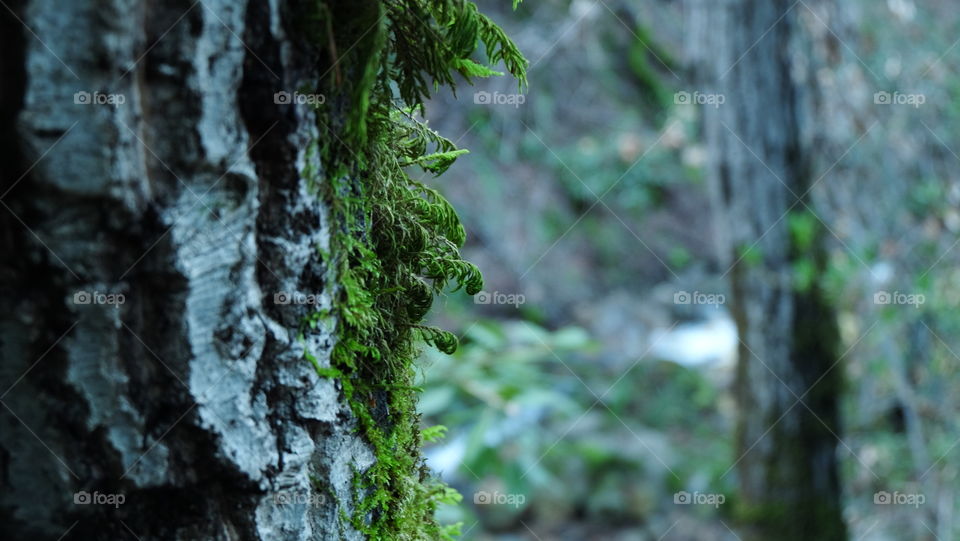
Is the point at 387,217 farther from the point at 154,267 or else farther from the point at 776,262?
Answer: the point at 776,262

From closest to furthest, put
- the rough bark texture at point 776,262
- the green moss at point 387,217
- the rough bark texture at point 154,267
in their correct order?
the rough bark texture at point 154,267 → the green moss at point 387,217 → the rough bark texture at point 776,262

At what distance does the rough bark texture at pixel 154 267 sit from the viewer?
22.0 inches

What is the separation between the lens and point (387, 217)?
0.79 meters

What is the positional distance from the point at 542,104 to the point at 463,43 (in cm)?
760

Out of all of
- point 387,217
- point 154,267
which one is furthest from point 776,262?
point 154,267

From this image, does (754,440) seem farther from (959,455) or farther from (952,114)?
(952,114)

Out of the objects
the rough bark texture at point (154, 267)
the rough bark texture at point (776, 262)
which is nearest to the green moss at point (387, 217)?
the rough bark texture at point (154, 267)

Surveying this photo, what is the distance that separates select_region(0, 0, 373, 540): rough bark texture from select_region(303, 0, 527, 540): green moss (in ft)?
0.13

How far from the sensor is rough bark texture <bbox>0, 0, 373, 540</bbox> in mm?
558

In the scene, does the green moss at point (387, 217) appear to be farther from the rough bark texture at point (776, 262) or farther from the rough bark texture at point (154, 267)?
the rough bark texture at point (776, 262)

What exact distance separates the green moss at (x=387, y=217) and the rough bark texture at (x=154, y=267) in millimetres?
39

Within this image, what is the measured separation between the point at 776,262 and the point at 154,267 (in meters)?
3.26

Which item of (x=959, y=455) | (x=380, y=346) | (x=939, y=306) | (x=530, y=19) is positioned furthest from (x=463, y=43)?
(x=530, y=19)

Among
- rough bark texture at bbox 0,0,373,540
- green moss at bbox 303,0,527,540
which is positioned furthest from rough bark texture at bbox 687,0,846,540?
rough bark texture at bbox 0,0,373,540
